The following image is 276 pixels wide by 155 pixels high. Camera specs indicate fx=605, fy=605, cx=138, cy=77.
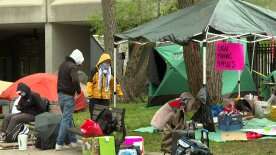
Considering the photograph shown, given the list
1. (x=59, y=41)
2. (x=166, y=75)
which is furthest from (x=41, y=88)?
(x=59, y=41)

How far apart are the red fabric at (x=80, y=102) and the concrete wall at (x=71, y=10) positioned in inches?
346

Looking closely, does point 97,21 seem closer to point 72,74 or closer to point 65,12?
point 65,12

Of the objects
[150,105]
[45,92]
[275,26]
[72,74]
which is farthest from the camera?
[150,105]

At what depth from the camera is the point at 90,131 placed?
9742 millimetres

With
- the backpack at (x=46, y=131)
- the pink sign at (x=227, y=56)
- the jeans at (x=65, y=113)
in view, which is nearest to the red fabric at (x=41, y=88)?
the backpack at (x=46, y=131)

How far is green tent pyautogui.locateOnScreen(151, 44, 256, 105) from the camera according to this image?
60.4 feet

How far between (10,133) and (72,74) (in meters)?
2.49

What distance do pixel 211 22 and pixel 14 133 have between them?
15.1 ft

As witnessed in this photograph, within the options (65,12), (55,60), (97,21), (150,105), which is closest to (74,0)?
(65,12)

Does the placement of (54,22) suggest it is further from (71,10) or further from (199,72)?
(199,72)

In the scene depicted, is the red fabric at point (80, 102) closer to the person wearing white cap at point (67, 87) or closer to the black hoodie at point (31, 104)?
the black hoodie at point (31, 104)

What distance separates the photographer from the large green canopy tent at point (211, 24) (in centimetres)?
1095

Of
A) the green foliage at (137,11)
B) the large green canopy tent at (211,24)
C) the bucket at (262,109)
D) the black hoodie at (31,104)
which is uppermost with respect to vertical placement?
the green foliage at (137,11)

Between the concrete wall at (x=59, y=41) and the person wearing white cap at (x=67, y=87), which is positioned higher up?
the concrete wall at (x=59, y=41)
